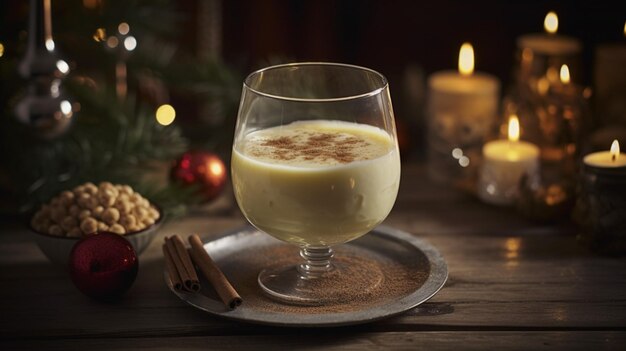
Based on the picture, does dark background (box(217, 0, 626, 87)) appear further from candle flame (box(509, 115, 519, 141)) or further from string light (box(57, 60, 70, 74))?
string light (box(57, 60, 70, 74))

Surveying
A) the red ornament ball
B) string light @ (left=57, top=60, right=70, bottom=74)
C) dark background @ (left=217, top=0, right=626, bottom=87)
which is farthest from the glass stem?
dark background @ (left=217, top=0, right=626, bottom=87)

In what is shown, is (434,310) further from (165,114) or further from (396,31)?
(396,31)

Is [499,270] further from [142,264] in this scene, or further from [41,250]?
[41,250]

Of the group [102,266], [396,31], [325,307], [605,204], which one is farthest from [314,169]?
[396,31]

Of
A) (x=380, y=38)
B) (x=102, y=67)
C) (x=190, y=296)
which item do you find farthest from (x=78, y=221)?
(x=380, y=38)

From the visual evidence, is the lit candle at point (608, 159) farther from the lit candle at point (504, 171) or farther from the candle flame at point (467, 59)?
the candle flame at point (467, 59)

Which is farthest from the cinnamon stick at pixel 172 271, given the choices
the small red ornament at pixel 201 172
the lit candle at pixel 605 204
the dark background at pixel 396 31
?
the dark background at pixel 396 31

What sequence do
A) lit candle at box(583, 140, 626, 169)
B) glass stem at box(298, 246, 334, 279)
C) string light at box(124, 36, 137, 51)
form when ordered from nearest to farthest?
glass stem at box(298, 246, 334, 279)
lit candle at box(583, 140, 626, 169)
string light at box(124, 36, 137, 51)
